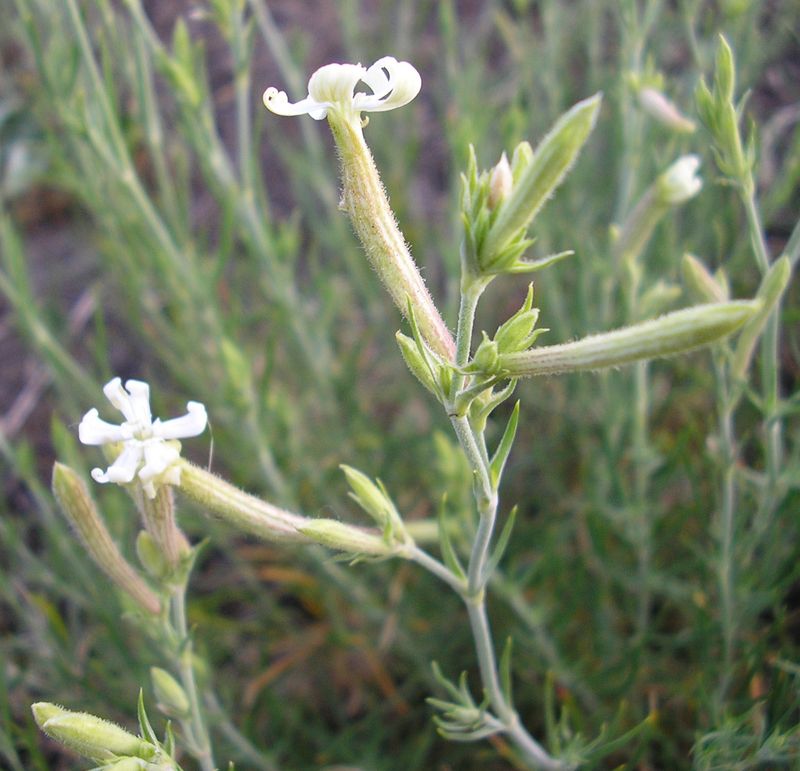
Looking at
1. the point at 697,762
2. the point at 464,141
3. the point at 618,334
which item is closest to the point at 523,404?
the point at 464,141

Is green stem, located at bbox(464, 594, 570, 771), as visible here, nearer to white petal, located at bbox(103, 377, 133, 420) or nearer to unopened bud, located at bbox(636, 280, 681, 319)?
white petal, located at bbox(103, 377, 133, 420)

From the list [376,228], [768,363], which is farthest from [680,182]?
[376,228]

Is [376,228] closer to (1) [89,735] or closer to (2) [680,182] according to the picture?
(2) [680,182]

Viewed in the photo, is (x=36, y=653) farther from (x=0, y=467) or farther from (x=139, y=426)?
(x=139, y=426)

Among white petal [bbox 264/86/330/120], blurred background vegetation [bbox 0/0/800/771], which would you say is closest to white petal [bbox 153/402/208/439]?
white petal [bbox 264/86/330/120]

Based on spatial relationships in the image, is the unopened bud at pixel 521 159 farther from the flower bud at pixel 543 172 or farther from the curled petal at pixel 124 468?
the curled petal at pixel 124 468

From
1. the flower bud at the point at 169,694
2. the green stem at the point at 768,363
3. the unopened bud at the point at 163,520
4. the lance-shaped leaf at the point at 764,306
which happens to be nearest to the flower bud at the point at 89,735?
the flower bud at the point at 169,694
